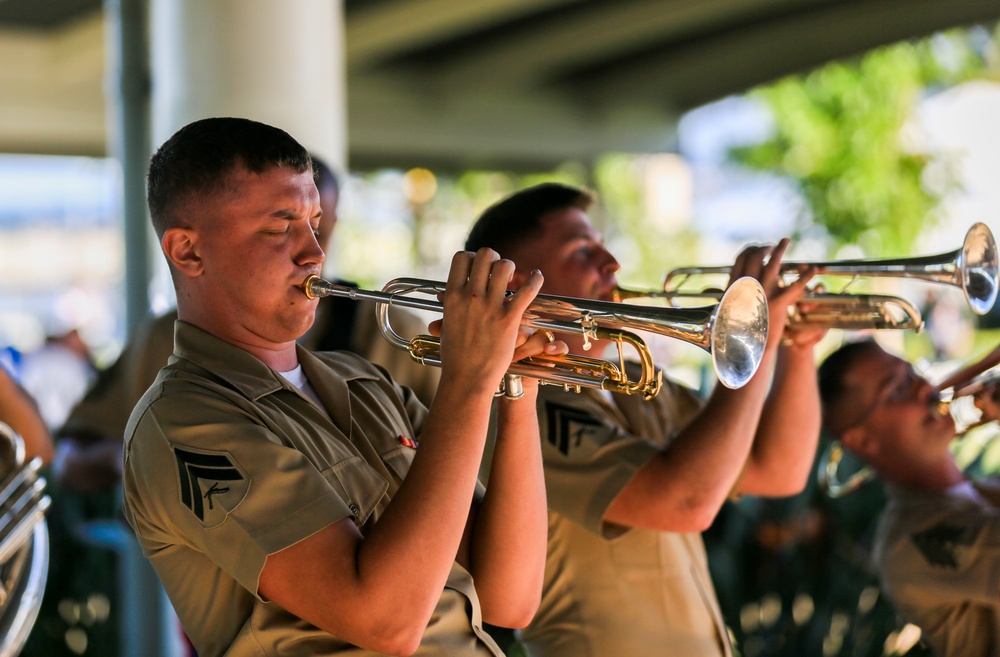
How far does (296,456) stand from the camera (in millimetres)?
1683

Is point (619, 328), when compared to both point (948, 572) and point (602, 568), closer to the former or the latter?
point (602, 568)

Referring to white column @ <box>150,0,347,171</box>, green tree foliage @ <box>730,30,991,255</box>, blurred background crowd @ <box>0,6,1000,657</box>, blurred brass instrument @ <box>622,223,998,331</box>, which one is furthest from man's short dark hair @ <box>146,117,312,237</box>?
green tree foliage @ <box>730,30,991,255</box>

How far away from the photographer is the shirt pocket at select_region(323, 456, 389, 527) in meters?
1.79

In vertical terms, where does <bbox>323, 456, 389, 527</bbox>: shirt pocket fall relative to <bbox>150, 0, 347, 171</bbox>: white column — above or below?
below

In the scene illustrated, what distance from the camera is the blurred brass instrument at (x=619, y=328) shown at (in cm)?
202

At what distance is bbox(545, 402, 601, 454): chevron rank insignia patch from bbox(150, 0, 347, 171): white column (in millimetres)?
2137

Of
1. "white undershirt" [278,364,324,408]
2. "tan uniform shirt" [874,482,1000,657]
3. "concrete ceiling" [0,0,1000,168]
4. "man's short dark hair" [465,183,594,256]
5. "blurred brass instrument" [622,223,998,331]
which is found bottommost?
"tan uniform shirt" [874,482,1000,657]

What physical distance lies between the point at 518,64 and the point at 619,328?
46.6ft

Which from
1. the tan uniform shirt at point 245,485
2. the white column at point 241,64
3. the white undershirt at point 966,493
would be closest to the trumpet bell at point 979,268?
the white undershirt at point 966,493

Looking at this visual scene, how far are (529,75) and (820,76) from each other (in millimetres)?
4452

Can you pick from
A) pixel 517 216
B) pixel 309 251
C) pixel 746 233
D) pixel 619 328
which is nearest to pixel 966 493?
pixel 517 216

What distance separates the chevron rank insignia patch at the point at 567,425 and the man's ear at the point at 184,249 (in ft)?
3.40

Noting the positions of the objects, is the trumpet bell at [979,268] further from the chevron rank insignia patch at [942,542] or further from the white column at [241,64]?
the white column at [241,64]

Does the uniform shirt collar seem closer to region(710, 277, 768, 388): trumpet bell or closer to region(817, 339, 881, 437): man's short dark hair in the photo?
region(710, 277, 768, 388): trumpet bell
